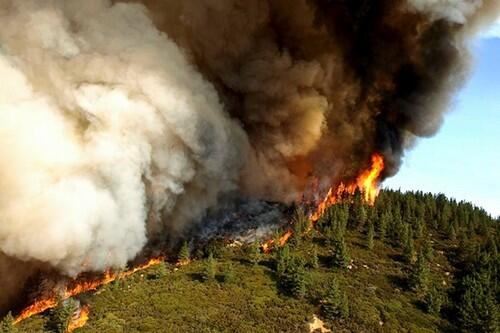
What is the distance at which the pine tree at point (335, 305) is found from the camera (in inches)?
2842

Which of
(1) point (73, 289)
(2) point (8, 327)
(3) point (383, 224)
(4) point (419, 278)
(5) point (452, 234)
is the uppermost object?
(5) point (452, 234)

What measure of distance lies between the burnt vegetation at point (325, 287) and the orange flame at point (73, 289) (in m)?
2.66

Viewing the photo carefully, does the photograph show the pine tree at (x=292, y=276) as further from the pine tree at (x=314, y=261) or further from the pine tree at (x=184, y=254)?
the pine tree at (x=184, y=254)

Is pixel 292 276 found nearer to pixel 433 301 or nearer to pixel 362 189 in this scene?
pixel 433 301

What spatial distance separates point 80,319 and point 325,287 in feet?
106

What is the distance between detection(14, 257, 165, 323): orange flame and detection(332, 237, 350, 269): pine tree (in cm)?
2879

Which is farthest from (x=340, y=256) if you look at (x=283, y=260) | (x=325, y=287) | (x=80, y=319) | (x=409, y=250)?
(x=80, y=319)

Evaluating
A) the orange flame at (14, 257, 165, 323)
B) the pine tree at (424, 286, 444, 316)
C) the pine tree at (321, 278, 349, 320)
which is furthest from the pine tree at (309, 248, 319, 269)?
the orange flame at (14, 257, 165, 323)

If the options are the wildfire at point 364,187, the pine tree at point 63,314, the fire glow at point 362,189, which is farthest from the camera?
the wildfire at point 364,187

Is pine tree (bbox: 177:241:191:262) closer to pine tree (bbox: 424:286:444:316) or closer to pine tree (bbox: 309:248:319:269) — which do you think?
pine tree (bbox: 309:248:319:269)

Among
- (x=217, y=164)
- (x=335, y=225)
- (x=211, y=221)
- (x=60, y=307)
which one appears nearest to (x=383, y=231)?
(x=335, y=225)

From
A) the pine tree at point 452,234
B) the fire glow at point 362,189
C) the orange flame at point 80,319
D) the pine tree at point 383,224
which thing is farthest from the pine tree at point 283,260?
the pine tree at point 452,234

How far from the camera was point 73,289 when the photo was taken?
7712cm

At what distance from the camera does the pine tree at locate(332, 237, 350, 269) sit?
89938mm
